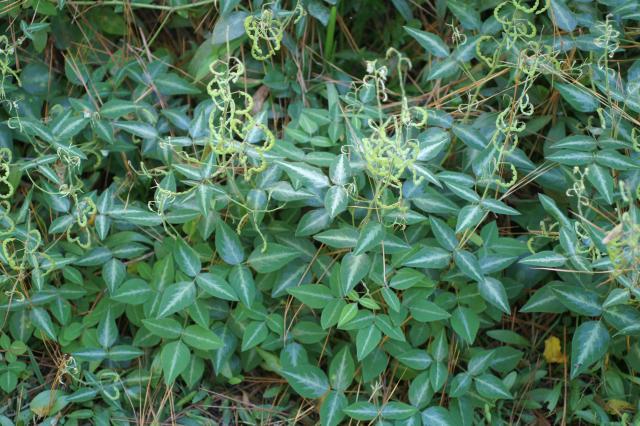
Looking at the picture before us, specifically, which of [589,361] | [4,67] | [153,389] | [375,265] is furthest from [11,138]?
[589,361]

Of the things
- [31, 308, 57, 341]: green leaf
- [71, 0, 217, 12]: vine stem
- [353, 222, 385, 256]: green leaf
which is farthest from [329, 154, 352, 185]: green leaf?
[31, 308, 57, 341]: green leaf

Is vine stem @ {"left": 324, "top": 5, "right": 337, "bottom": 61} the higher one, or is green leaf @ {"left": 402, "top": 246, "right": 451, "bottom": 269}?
vine stem @ {"left": 324, "top": 5, "right": 337, "bottom": 61}

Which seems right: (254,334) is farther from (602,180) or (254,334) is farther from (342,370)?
(602,180)

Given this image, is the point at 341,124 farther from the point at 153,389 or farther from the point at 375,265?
the point at 153,389

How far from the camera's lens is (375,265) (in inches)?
76.0

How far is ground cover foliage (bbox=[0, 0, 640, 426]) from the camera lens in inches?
75.4

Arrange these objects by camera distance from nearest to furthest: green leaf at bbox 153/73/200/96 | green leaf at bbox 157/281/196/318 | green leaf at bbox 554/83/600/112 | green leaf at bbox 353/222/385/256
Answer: green leaf at bbox 353/222/385/256 → green leaf at bbox 157/281/196/318 → green leaf at bbox 554/83/600/112 → green leaf at bbox 153/73/200/96

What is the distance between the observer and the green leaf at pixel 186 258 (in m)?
1.97

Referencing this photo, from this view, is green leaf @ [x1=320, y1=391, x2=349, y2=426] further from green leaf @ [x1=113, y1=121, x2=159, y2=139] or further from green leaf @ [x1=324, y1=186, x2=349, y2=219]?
green leaf @ [x1=113, y1=121, x2=159, y2=139]

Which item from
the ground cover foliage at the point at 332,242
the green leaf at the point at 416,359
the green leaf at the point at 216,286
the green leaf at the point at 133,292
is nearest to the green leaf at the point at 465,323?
the ground cover foliage at the point at 332,242

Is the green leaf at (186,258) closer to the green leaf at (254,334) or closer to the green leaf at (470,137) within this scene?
the green leaf at (254,334)

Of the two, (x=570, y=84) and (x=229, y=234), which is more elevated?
(x=570, y=84)

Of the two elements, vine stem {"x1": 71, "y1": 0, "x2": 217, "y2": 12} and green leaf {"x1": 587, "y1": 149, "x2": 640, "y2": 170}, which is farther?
vine stem {"x1": 71, "y1": 0, "x2": 217, "y2": 12}

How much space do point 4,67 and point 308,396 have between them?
1.23 m
